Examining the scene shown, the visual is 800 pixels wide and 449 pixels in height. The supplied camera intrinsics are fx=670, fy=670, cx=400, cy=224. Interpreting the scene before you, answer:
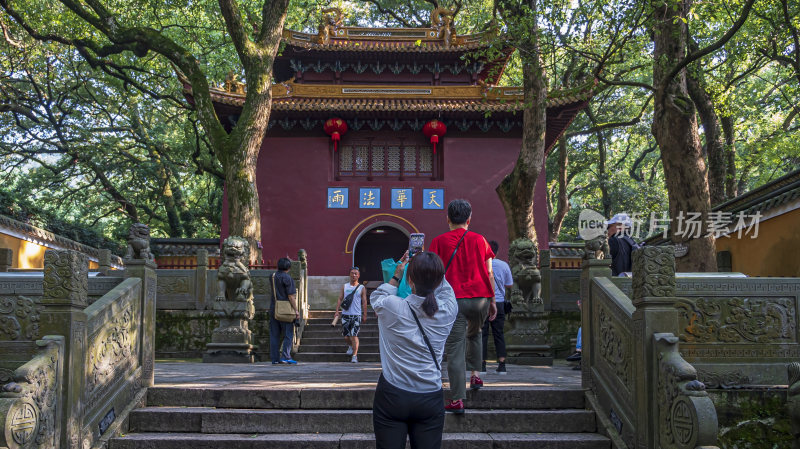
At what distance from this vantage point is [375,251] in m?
20.1

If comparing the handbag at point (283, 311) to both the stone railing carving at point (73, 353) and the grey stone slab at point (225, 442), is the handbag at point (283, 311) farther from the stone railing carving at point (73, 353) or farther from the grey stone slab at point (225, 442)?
the grey stone slab at point (225, 442)

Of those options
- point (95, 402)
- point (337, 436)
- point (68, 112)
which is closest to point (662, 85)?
point (337, 436)

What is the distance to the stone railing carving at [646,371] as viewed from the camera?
3.92 metres

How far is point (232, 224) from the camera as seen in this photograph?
1283cm

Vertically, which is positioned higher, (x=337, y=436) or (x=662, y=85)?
(x=662, y=85)

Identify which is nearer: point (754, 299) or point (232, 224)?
point (754, 299)

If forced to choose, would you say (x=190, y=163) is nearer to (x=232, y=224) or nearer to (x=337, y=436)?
(x=232, y=224)

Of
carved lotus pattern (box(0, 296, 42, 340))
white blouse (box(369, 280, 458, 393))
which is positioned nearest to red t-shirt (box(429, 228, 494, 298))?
white blouse (box(369, 280, 458, 393))

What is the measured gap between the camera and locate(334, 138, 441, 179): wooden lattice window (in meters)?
17.8

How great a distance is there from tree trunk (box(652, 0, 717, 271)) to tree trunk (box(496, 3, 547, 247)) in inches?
75.3

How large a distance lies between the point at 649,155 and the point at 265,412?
2645 centimetres

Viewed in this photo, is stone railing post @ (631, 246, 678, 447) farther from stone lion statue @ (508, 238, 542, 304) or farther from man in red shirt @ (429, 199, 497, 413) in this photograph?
stone lion statue @ (508, 238, 542, 304)

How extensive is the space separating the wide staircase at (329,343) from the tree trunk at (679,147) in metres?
5.02

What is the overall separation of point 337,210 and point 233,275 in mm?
7580
